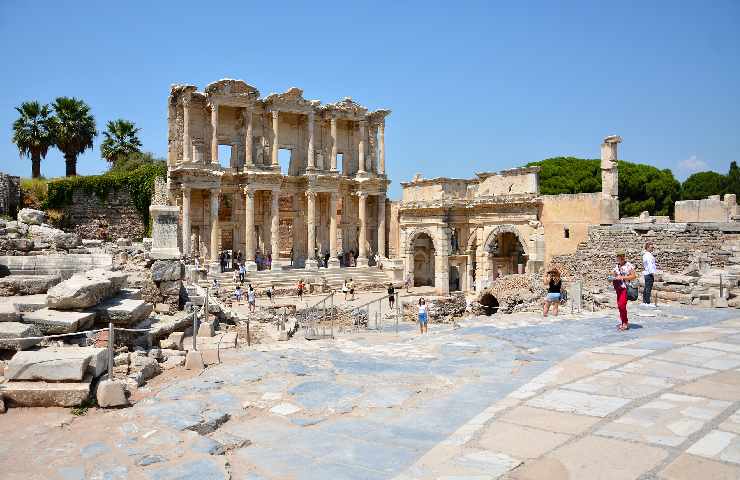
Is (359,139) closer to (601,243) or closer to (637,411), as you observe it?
(601,243)

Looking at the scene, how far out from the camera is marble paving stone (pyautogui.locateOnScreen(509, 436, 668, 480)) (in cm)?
448

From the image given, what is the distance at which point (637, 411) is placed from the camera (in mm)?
5883

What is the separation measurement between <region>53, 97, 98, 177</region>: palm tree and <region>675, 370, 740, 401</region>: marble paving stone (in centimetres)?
4008

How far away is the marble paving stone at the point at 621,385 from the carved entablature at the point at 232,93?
31.2m

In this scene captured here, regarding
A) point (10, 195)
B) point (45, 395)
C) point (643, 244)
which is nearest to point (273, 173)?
point (10, 195)

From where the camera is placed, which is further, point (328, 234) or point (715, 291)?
point (328, 234)

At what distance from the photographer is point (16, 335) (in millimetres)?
8141

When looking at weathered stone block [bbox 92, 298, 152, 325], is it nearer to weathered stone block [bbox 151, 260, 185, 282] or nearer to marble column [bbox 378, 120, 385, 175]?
weathered stone block [bbox 151, 260, 185, 282]

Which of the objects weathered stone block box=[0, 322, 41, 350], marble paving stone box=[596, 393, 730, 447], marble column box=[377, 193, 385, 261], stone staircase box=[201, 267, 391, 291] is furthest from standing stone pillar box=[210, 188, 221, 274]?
marble paving stone box=[596, 393, 730, 447]

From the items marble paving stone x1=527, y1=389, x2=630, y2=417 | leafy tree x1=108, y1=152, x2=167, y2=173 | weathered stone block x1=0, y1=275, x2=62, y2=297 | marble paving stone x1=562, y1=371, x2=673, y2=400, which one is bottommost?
marble paving stone x1=527, y1=389, x2=630, y2=417

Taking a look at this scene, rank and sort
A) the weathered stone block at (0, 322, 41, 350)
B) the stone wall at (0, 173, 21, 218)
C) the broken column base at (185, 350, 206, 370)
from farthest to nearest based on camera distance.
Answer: the stone wall at (0, 173, 21, 218) < the broken column base at (185, 350, 206, 370) < the weathered stone block at (0, 322, 41, 350)

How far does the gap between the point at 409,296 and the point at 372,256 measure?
8152 millimetres

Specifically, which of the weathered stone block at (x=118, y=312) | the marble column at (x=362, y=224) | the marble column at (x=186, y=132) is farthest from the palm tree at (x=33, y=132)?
the weathered stone block at (x=118, y=312)

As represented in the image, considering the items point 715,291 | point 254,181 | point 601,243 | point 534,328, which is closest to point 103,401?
point 534,328
